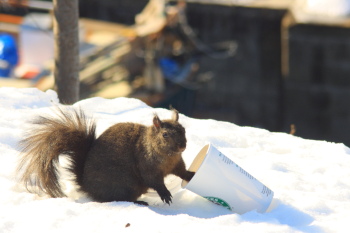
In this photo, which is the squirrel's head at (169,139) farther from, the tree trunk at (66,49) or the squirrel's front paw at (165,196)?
the tree trunk at (66,49)

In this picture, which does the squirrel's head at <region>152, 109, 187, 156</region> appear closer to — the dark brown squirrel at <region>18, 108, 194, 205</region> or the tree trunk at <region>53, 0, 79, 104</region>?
the dark brown squirrel at <region>18, 108, 194, 205</region>

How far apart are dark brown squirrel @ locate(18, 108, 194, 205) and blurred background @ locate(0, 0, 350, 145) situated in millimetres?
7218

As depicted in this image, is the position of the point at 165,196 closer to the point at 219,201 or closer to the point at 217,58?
the point at 219,201

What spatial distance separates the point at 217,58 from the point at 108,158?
10116 millimetres

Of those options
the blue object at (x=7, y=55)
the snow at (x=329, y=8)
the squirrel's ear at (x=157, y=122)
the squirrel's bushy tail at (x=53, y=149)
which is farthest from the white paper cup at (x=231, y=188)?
the blue object at (x=7, y=55)

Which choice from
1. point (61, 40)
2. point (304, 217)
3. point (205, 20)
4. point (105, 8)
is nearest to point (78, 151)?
point (304, 217)

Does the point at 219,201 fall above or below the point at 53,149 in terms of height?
below

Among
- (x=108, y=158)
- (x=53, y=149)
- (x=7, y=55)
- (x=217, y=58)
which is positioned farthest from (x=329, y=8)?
(x=53, y=149)

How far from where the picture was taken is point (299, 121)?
14078mm

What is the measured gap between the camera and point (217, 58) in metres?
14.7

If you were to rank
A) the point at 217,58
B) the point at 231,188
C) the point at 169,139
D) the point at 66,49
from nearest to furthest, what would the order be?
the point at 231,188 → the point at 169,139 → the point at 66,49 → the point at 217,58

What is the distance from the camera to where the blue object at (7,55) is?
13.4 metres

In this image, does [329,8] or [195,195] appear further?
[329,8]

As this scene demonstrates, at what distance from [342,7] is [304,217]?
31.0 feet
